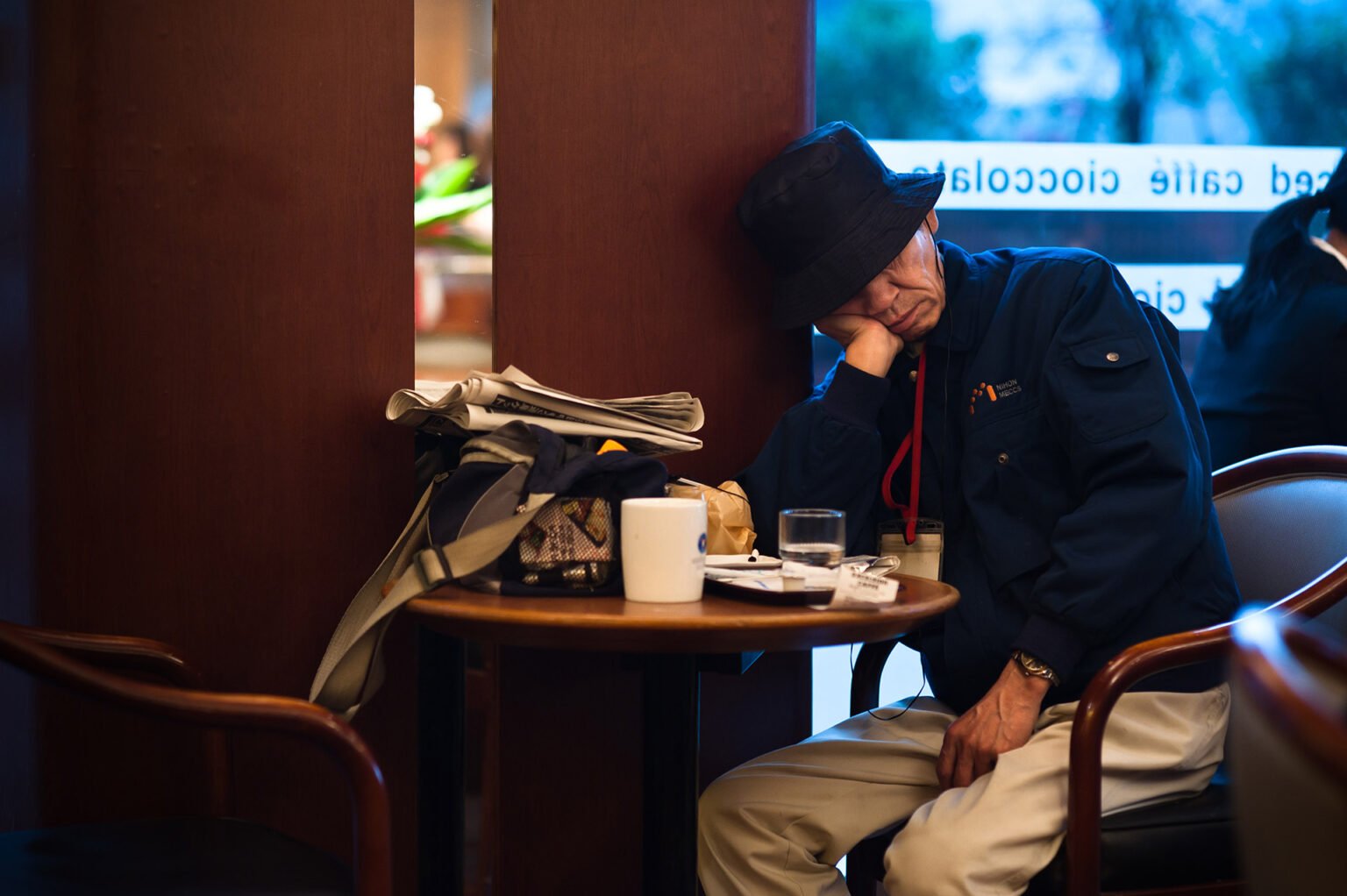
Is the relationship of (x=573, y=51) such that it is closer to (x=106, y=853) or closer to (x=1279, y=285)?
(x=106, y=853)

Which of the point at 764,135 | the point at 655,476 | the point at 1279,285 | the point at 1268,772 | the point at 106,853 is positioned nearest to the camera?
the point at 1268,772

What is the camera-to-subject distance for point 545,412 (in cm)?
168

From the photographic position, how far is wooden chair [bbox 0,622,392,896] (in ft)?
3.80

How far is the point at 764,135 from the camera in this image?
208 cm

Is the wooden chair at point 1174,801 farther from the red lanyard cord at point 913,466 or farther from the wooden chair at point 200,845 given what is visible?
the wooden chair at point 200,845

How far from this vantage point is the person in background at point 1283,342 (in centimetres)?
231

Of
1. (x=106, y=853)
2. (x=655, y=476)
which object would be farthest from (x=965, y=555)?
(x=106, y=853)

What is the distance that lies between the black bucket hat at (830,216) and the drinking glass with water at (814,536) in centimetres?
46

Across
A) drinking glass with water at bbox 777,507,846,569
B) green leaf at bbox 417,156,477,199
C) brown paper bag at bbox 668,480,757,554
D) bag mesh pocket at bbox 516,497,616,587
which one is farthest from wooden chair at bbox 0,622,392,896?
green leaf at bbox 417,156,477,199

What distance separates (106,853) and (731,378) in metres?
1.20

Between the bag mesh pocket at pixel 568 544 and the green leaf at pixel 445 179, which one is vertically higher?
the green leaf at pixel 445 179

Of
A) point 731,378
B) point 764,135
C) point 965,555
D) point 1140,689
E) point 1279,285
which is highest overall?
point 764,135

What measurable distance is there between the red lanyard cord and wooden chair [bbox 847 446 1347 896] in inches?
17.8

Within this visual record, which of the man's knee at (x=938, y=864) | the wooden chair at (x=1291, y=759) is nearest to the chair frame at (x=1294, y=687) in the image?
the wooden chair at (x=1291, y=759)
